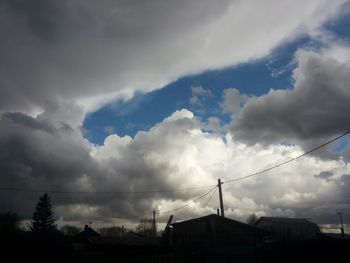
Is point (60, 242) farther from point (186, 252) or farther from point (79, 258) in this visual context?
point (186, 252)

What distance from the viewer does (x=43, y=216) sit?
76.8 m

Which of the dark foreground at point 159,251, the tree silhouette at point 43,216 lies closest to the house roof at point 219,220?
the dark foreground at point 159,251

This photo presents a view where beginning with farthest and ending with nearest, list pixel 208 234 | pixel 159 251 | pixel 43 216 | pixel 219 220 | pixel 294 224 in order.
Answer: pixel 43 216 < pixel 294 224 < pixel 219 220 < pixel 208 234 < pixel 159 251

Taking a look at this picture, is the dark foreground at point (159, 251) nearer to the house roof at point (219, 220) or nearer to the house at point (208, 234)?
the house at point (208, 234)

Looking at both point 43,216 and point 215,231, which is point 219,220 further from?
point 43,216

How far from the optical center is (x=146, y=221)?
3125 inches

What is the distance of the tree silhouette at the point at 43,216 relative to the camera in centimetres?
7456

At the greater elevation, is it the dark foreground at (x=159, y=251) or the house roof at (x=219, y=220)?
the house roof at (x=219, y=220)

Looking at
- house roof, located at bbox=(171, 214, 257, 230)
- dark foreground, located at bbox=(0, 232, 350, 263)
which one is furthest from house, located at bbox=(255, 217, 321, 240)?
dark foreground, located at bbox=(0, 232, 350, 263)

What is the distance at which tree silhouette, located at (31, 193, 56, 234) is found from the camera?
245ft

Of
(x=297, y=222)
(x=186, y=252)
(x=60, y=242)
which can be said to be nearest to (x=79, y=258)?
(x=60, y=242)

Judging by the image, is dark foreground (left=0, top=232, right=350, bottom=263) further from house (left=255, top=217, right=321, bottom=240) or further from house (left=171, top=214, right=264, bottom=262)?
house (left=255, top=217, right=321, bottom=240)

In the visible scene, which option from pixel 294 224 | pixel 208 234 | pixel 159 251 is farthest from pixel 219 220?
pixel 294 224

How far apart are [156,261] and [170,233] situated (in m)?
10.9
